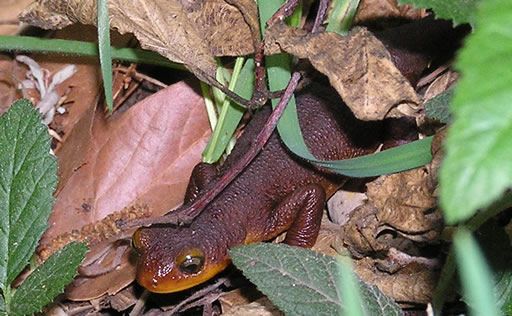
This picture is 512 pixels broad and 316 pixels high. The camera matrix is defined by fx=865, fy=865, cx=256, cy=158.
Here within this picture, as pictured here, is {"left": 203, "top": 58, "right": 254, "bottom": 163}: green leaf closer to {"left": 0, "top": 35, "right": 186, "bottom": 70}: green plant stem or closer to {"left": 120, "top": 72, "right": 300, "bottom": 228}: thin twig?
{"left": 120, "top": 72, "right": 300, "bottom": 228}: thin twig

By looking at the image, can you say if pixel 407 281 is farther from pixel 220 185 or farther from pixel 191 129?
pixel 191 129

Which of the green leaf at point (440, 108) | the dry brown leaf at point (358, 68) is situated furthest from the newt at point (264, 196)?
the green leaf at point (440, 108)

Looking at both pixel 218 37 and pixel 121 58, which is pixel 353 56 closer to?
pixel 218 37

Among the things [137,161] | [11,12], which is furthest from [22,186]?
[11,12]

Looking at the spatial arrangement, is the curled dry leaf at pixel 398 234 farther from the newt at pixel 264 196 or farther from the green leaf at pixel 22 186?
the green leaf at pixel 22 186

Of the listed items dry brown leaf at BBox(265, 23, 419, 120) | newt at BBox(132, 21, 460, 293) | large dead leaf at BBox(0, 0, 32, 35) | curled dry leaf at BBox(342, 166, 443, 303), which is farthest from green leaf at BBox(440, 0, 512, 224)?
large dead leaf at BBox(0, 0, 32, 35)

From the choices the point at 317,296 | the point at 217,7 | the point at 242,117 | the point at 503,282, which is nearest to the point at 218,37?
the point at 217,7

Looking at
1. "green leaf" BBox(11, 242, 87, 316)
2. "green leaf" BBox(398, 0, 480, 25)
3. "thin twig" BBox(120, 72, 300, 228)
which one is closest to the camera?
"green leaf" BBox(398, 0, 480, 25)
